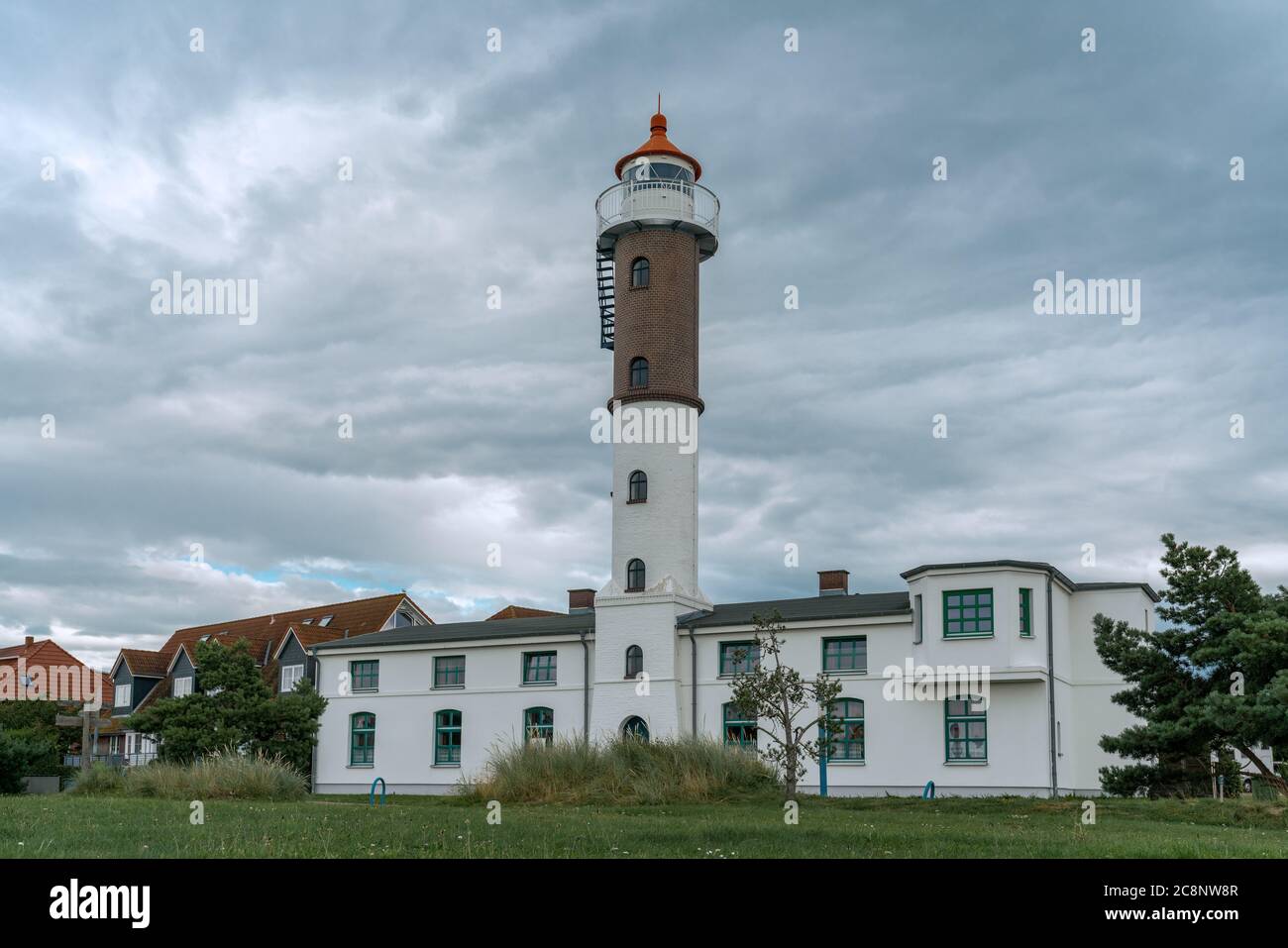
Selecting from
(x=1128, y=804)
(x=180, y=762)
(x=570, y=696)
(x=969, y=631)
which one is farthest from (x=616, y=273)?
(x=1128, y=804)

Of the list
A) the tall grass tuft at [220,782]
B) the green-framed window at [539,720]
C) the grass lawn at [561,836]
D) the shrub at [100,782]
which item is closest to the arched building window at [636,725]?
the green-framed window at [539,720]

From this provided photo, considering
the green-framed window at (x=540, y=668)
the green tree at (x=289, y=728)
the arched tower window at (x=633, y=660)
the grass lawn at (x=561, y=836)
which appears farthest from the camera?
the green-framed window at (x=540, y=668)

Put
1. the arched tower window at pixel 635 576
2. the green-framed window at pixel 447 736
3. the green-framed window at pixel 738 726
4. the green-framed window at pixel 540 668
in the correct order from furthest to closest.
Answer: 1. the green-framed window at pixel 447 736
2. the green-framed window at pixel 540 668
3. the arched tower window at pixel 635 576
4. the green-framed window at pixel 738 726

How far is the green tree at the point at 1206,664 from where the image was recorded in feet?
67.8

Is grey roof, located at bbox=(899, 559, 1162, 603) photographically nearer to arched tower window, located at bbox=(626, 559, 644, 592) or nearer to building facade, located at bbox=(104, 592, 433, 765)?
arched tower window, located at bbox=(626, 559, 644, 592)

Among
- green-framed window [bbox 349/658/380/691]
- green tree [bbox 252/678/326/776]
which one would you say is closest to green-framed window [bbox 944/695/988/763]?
green tree [bbox 252/678/326/776]

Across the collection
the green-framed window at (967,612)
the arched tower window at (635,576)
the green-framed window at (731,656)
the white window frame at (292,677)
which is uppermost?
the arched tower window at (635,576)

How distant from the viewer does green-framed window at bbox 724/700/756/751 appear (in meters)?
33.8

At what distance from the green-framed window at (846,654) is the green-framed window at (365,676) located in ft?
50.8

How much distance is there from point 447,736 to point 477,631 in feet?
11.2

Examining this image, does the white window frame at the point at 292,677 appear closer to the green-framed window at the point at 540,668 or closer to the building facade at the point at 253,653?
the building facade at the point at 253,653

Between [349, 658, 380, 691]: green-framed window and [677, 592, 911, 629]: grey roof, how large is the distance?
37.4ft
